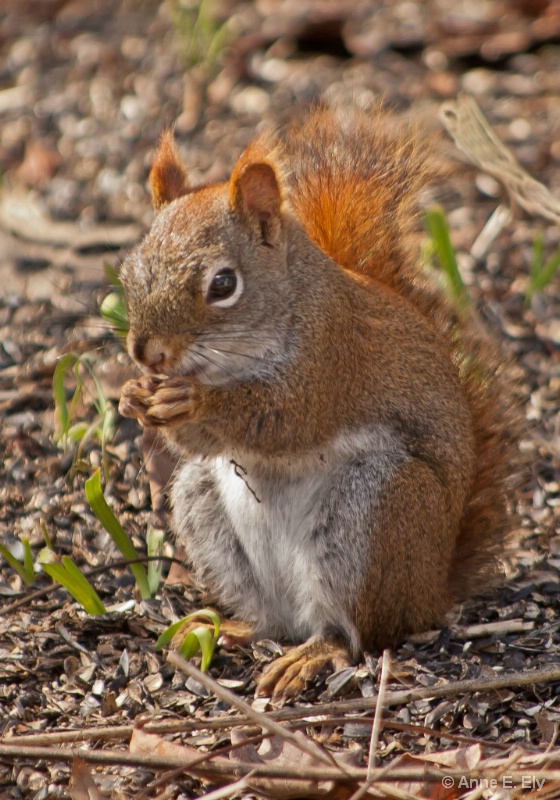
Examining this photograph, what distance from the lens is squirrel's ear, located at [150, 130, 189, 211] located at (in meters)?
3.18

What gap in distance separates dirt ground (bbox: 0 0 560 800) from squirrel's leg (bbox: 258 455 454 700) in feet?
0.25

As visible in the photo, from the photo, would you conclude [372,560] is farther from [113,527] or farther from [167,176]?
[167,176]

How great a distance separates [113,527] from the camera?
3197 mm

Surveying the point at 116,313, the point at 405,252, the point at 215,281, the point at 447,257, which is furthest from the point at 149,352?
the point at 447,257

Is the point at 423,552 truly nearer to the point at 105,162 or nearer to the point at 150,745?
the point at 150,745

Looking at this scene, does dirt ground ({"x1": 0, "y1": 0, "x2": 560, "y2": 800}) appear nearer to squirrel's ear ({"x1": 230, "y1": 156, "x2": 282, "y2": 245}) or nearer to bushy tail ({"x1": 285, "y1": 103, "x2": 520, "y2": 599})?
bushy tail ({"x1": 285, "y1": 103, "x2": 520, "y2": 599})

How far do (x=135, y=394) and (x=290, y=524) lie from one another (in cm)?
55

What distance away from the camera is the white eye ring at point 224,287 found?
2.84 meters

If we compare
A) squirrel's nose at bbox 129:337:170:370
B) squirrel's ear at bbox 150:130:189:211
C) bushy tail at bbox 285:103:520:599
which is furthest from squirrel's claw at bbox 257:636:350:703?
squirrel's ear at bbox 150:130:189:211

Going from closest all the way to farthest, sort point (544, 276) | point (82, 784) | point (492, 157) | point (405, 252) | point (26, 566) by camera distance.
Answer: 1. point (82, 784)
2. point (26, 566)
3. point (405, 252)
4. point (544, 276)
5. point (492, 157)

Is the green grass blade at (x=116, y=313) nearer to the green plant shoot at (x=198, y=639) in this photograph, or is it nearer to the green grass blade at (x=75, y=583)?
the green grass blade at (x=75, y=583)

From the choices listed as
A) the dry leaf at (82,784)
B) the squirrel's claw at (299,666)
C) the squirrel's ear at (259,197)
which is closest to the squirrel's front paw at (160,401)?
the squirrel's ear at (259,197)

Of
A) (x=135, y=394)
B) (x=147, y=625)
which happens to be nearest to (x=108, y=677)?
(x=147, y=625)

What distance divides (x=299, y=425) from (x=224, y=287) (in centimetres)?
40
